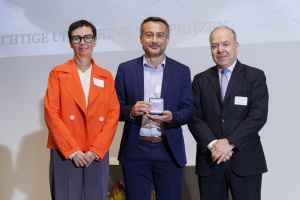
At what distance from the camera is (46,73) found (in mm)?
4074

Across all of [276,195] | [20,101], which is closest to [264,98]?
[276,195]

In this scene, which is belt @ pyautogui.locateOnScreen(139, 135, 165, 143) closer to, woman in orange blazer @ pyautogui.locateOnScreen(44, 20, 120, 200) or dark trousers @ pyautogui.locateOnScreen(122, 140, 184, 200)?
dark trousers @ pyautogui.locateOnScreen(122, 140, 184, 200)

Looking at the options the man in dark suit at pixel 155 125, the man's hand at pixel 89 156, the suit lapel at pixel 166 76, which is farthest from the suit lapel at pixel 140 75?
the man's hand at pixel 89 156

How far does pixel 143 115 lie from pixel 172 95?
221 millimetres

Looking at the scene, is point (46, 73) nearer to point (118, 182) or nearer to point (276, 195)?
point (118, 182)

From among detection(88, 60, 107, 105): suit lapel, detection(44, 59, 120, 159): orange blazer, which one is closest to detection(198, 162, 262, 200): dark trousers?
detection(44, 59, 120, 159): orange blazer

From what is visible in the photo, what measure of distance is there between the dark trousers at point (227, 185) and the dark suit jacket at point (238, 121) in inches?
1.5

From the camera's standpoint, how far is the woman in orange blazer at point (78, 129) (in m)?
2.42

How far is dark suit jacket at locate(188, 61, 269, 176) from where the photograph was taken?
246 cm

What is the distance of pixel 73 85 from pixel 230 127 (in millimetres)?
991

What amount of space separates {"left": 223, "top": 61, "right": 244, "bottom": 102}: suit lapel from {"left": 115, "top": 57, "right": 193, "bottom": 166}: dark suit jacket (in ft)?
0.78

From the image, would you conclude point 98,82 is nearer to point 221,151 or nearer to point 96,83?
point 96,83

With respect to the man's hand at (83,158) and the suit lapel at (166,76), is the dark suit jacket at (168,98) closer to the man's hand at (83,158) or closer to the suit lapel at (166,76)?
the suit lapel at (166,76)

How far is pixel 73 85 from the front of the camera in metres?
2.47
